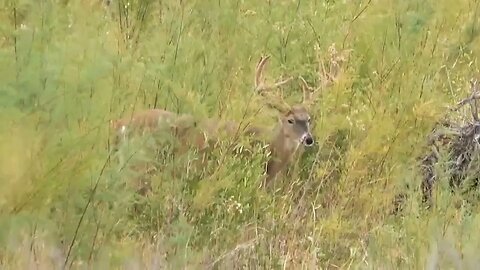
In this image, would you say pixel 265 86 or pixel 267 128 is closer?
pixel 265 86

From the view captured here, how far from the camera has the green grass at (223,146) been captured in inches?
170

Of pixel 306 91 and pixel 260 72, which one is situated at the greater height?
pixel 260 72

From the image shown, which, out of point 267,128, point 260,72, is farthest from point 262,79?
point 267,128

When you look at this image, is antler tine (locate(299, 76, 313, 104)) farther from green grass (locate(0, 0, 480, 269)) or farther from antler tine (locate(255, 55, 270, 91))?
antler tine (locate(255, 55, 270, 91))

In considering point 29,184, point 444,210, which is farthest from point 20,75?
point 444,210

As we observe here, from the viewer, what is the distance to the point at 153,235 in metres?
5.00

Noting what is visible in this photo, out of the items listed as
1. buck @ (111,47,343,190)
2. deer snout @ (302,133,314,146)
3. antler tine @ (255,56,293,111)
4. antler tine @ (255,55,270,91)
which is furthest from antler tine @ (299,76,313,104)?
deer snout @ (302,133,314,146)

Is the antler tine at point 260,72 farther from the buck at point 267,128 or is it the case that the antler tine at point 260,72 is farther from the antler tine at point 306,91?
the antler tine at point 306,91

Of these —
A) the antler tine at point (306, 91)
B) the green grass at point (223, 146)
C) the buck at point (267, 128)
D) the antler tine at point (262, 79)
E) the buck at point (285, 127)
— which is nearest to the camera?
the green grass at point (223, 146)

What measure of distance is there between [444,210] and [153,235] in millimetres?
1509

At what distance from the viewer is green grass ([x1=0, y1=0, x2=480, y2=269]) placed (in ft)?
14.1

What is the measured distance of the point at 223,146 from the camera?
19.1 ft

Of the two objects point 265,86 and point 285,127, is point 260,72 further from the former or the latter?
point 285,127

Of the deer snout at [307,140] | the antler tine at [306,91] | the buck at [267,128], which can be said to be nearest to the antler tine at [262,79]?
the buck at [267,128]
